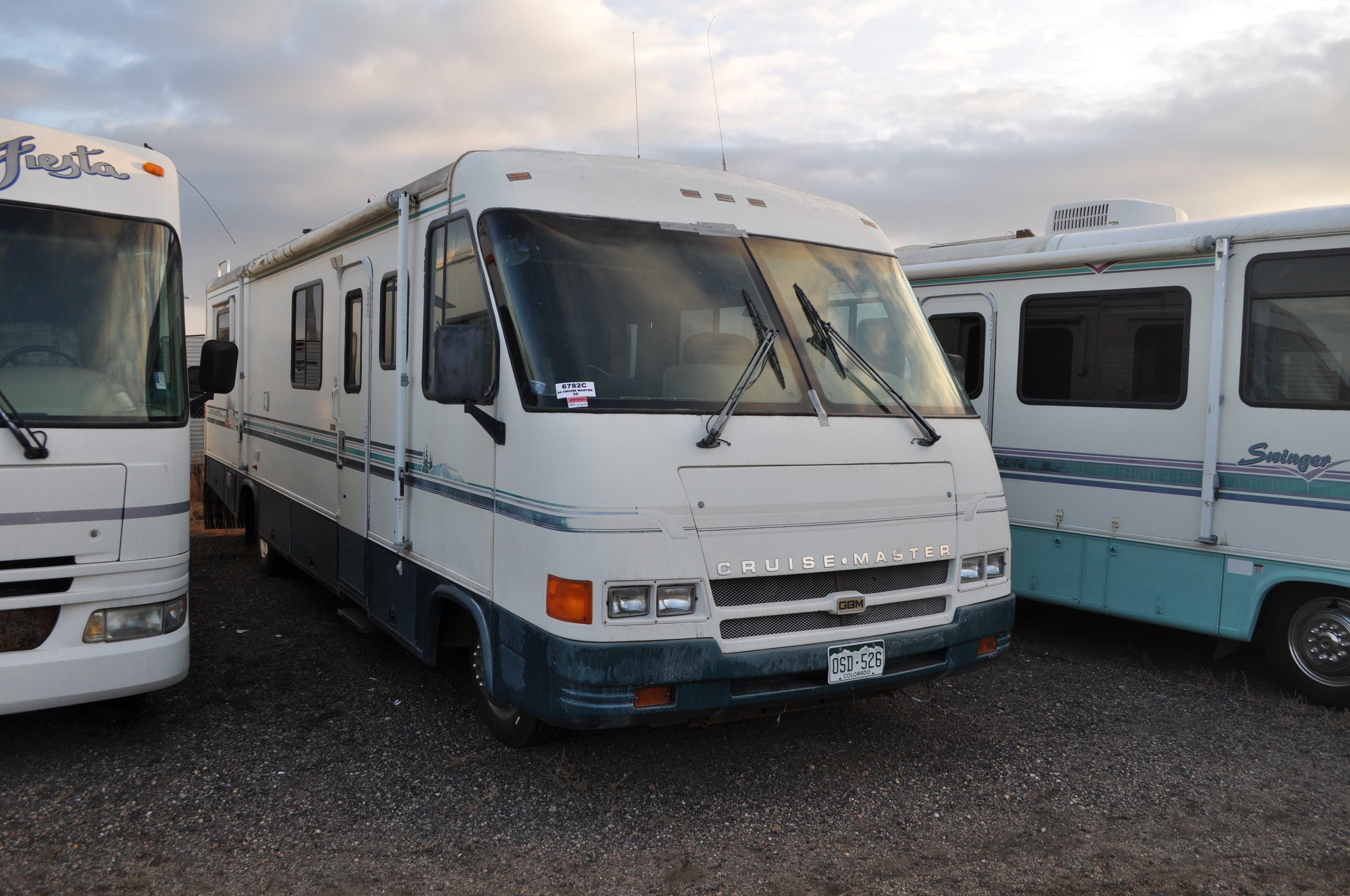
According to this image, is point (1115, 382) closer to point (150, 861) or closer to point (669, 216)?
point (669, 216)

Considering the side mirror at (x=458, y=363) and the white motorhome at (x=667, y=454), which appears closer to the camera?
the white motorhome at (x=667, y=454)

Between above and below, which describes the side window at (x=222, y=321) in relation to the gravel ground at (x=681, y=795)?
above

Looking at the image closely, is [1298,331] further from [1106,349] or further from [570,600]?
[570,600]

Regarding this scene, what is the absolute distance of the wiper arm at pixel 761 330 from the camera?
4488mm

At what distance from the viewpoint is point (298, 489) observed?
7.43m

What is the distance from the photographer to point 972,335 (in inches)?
299

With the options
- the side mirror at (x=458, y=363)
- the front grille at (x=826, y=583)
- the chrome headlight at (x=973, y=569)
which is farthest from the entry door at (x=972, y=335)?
the side mirror at (x=458, y=363)

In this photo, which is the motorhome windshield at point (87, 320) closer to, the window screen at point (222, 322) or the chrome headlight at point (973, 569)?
the chrome headlight at point (973, 569)

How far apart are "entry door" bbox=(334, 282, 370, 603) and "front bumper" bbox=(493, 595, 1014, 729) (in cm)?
205

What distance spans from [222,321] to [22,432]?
626cm

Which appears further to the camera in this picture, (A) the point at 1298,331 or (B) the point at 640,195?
(A) the point at 1298,331

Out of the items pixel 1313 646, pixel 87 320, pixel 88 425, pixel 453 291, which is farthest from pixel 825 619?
pixel 87 320

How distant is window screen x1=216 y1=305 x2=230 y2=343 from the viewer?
9914 mm

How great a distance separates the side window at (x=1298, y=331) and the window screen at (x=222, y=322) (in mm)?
8548
